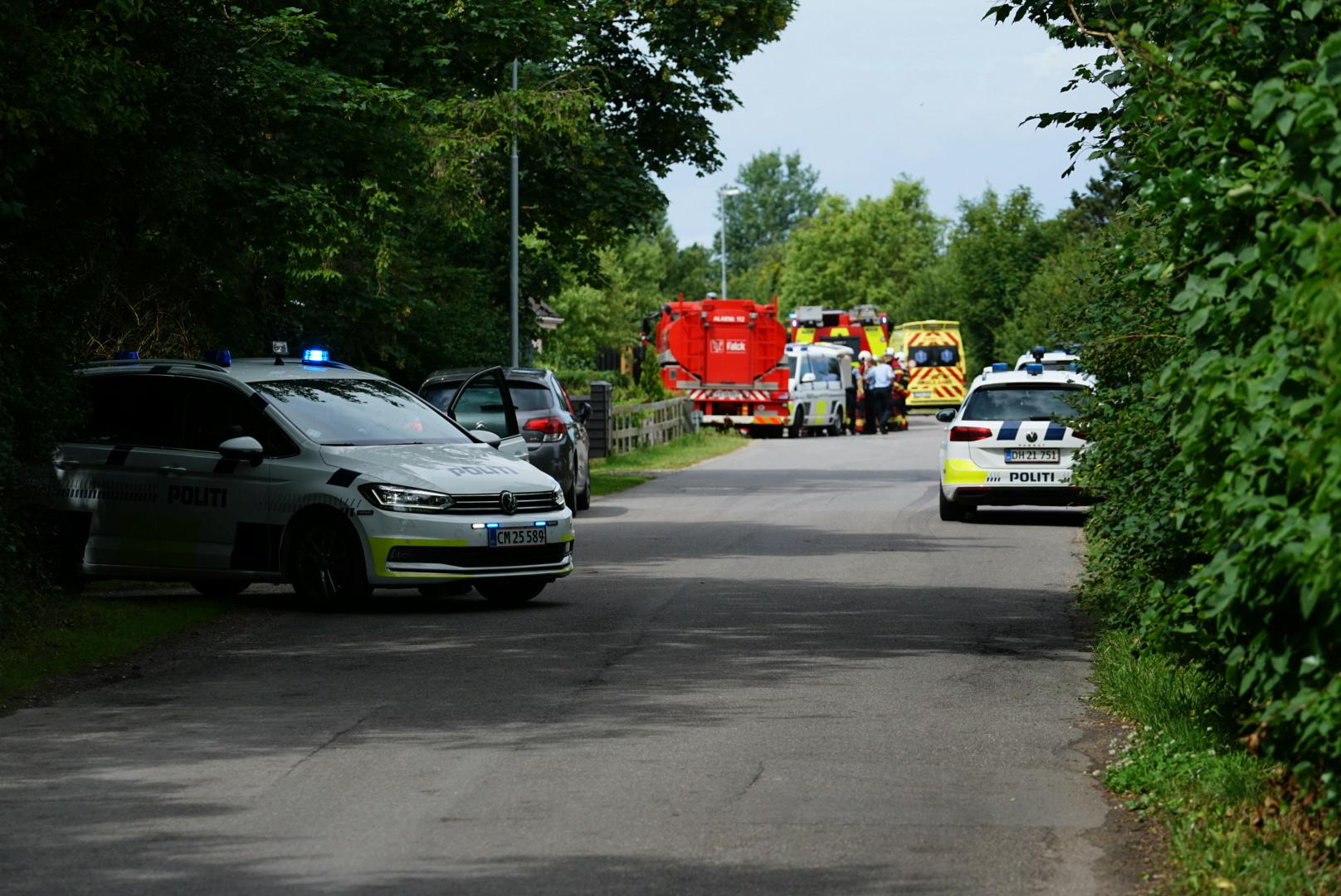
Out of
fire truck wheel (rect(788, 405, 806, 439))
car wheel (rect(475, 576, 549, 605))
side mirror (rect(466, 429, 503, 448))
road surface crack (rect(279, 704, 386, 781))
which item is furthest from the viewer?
fire truck wheel (rect(788, 405, 806, 439))

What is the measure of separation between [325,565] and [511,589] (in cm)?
150

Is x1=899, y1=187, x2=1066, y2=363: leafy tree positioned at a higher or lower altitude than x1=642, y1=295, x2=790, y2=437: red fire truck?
higher

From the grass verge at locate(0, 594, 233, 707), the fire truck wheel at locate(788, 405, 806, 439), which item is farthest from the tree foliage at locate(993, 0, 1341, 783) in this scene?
the fire truck wheel at locate(788, 405, 806, 439)

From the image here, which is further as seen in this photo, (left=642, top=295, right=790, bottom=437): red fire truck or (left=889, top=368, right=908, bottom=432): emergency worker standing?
(left=889, top=368, right=908, bottom=432): emergency worker standing

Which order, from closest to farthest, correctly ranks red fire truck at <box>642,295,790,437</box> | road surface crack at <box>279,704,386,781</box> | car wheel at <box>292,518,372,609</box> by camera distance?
road surface crack at <box>279,704,386,781</box> → car wheel at <box>292,518,372,609</box> → red fire truck at <box>642,295,790,437</box>

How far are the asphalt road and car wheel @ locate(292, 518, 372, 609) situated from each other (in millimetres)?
215

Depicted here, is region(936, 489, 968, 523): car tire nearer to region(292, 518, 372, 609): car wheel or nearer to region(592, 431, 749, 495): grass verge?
region(592, 431, 749, 495): grass verge

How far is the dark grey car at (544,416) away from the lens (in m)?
22.3

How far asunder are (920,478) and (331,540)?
1895 cm

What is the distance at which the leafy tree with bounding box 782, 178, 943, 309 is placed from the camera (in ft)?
418

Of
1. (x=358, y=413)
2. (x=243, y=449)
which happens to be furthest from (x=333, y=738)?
(x=358, y=413)

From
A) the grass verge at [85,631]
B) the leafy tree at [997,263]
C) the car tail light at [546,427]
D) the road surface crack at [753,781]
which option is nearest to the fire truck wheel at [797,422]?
the car tail light at [546,427]

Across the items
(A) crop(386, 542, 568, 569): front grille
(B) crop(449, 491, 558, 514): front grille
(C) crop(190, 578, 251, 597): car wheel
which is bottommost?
(C) crop(190, 578, 251, 597): car wheel

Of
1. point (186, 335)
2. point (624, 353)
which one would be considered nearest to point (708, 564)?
point (186, 335)
